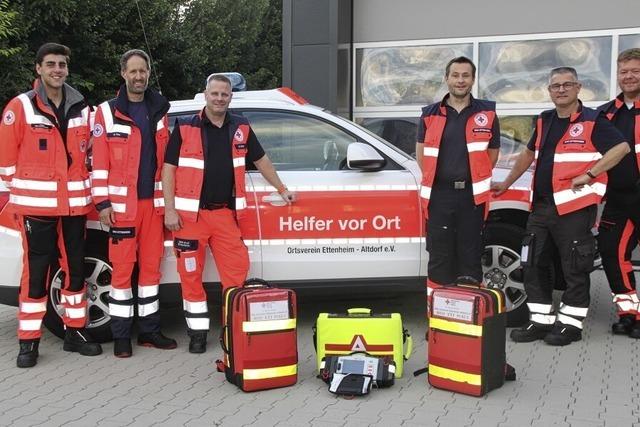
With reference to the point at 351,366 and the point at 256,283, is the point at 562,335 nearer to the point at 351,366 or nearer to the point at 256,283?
the point at 351,366

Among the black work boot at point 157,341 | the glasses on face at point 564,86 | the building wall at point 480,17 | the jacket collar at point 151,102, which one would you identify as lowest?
the black work boot at point 157,341

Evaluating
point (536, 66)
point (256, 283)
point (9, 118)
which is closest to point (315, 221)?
point (256, 283)

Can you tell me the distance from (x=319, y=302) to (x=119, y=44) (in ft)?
46.8

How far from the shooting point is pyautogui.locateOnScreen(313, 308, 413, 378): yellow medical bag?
4.45 m

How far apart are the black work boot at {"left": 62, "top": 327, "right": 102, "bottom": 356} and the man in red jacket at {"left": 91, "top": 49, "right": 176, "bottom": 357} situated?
15cm

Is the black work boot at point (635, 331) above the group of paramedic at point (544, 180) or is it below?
below

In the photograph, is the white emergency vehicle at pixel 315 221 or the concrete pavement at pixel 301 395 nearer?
the concrete pavement at pixel 301 395

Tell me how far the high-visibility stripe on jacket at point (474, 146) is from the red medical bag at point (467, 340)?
88cm

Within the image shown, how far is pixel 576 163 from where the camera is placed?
5039 millimetres

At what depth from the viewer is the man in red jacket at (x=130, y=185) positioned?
4840mm

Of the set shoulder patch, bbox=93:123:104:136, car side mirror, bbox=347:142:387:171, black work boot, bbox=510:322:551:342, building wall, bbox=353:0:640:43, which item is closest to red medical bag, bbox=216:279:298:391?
car side mirror, bbox=347:142:387:171

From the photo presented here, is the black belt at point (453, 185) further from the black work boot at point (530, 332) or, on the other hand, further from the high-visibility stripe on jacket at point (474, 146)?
the black work boot at point (530, 332)

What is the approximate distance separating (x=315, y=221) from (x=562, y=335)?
1.92m

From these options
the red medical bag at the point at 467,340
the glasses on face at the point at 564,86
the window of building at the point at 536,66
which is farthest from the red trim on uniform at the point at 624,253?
the window of building at the point at 536,66
